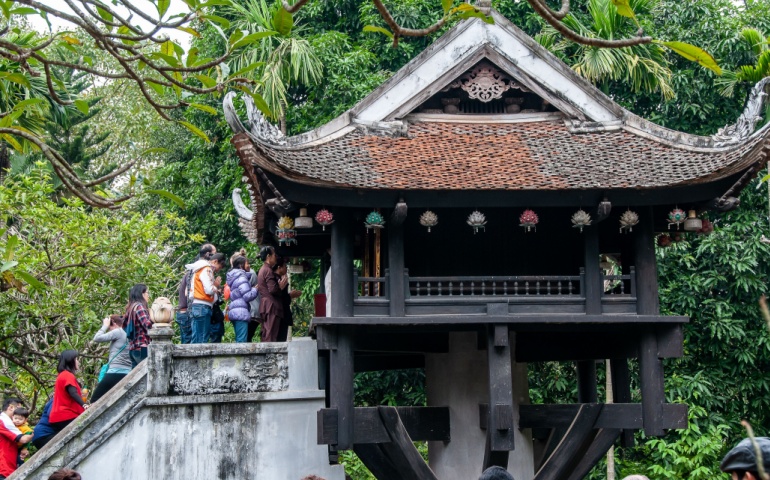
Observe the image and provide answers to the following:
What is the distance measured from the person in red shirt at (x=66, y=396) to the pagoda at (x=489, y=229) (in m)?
2.54

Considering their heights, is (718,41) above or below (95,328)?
above

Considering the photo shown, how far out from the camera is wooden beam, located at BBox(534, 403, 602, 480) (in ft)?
38.4

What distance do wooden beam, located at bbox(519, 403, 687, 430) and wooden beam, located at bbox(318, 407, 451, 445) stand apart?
0.97 meters

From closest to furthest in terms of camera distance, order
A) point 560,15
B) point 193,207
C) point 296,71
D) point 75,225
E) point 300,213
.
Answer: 1. point 560,15
2. point 300,213
3. point 75,225
4. point 296,71
5. point 193,207

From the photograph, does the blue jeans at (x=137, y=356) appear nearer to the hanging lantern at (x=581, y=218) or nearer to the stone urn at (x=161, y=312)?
the stone urn at (x=161, y=312)

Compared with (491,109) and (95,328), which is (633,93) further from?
(95,328)

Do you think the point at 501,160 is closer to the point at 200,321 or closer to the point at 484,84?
the point at 484,84

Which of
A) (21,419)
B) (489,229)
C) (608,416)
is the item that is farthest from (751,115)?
(21,419)

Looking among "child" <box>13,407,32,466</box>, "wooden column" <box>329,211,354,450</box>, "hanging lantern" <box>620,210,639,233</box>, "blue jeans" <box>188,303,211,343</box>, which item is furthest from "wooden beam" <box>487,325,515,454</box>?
"child" <box>13,407,32,466</box>

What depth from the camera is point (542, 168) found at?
38.5 ft

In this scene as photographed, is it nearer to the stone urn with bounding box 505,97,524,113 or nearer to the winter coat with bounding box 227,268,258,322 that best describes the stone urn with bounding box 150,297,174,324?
the winter coat with bounding box 227,268,258,322

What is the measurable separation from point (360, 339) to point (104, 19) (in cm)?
717

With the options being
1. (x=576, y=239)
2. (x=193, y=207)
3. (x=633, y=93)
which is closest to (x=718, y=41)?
(x=633, y=93)

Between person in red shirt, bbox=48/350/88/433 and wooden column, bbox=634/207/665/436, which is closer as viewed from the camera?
person in red shirt, bbox=48/350/88/433
